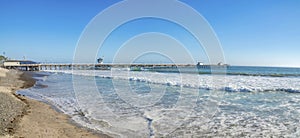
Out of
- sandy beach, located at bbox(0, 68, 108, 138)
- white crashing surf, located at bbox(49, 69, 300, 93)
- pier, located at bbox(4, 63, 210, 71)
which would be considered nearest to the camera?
sandy beach, located at bbox(0, 68, 108, 138)

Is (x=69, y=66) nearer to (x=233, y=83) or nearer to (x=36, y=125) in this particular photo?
(x=233, y=83)

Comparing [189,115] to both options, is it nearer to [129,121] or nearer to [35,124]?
[129,121]

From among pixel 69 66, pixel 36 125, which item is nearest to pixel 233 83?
pixel 36 125

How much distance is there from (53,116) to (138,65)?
79.7 m

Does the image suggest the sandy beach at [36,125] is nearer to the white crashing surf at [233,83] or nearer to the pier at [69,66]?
the white crashing surf at [233,83]

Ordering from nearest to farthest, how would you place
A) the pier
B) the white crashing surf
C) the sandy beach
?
the sandy beach → the white crashing surf → the pier

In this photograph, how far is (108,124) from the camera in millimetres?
7535

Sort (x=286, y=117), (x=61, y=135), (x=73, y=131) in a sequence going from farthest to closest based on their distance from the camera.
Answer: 1. (x=286, y=117)
2. (x=73, y=131)
3. (x=61, y=135)

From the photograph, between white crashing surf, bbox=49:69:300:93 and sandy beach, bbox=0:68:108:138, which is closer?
sandy beach, bbox=0:68:108:138

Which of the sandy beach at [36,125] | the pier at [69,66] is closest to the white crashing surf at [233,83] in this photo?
the sandy beach at [36,125]

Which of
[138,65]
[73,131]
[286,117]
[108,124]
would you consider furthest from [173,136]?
[138,65]

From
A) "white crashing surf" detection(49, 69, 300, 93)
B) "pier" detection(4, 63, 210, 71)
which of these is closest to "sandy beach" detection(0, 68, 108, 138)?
"white crashing surf" detection(49, 69, 300, 93)

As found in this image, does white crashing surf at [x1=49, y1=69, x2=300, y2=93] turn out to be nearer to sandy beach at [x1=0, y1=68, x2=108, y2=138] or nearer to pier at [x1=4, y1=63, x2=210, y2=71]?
sandy beach at [x1=0, y1=68, x2=108, y2=138]

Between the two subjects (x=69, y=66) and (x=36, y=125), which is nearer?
(x=36, y=125)
